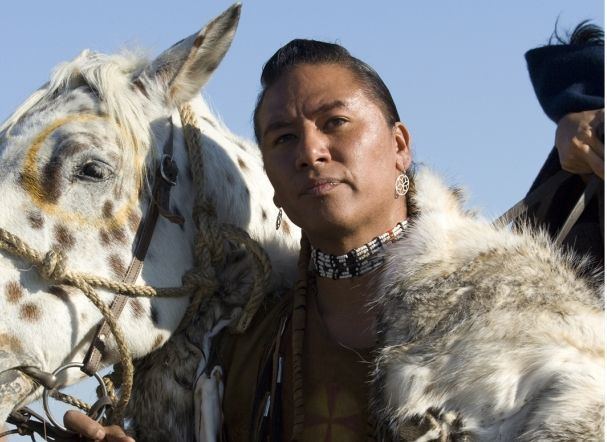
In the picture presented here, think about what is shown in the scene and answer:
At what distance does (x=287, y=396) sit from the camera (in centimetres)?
277

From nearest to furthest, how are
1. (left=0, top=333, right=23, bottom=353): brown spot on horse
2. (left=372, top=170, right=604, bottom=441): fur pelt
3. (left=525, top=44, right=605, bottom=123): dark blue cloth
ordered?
1. (left=372, top=170, right=604, bottom=441): fur pelt
2. (left=0, top=333, right=23, bottom=353): brown spot on horse
3. (left=525, top=44, right=605, bottom=123): dark blue cloth

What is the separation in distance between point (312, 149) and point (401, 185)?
28 centimetres

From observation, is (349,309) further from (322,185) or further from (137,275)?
(137,275)

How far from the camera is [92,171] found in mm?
2809

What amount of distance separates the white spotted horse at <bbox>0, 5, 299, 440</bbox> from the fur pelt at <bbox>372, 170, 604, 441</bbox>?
2.13 feet

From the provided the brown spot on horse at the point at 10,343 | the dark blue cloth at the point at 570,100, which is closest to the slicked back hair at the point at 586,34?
the dark blue cloth at the point at 570,100

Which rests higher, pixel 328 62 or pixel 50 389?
pixel 328 62

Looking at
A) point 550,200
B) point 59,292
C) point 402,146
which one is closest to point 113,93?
point 59,292

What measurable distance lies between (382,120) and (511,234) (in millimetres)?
531

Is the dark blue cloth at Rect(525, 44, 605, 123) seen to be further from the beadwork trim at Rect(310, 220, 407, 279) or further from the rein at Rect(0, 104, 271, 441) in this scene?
the rein at Rect(0, 104, 271, 441)

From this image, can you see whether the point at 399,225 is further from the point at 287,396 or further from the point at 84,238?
the point at 84,238

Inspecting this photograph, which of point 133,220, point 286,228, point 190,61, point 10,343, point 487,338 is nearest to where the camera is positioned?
point 487,338

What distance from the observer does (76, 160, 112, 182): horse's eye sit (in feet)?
9.20

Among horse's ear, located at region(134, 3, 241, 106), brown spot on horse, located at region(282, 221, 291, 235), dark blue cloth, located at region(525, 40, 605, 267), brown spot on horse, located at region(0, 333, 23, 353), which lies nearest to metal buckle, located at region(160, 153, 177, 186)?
horse's ear, located at region(134, 3, 241, 106)
